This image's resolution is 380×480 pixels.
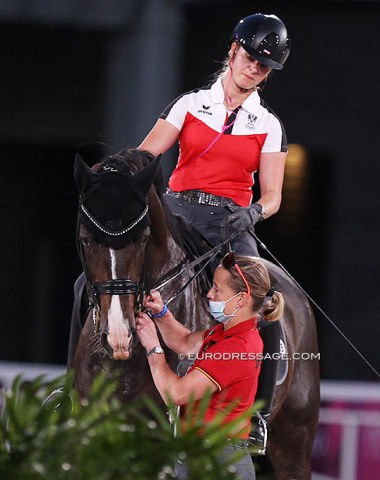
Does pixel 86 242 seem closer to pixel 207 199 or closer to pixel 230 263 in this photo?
pixel 230 263

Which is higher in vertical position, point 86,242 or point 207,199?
point 86,242

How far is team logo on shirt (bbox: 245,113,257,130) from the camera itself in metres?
5.96

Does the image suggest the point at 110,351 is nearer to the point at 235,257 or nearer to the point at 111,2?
the point at 235,257

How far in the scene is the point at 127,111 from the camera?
10.9 metres

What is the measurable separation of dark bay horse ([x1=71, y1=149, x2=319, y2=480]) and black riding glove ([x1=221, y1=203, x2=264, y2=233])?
221 mm

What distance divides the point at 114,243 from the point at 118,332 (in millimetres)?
371

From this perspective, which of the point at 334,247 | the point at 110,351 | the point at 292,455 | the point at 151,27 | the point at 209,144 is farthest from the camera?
A: the point at 334,247

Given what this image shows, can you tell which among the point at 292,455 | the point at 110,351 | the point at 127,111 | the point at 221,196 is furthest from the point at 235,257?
the point at 127,111

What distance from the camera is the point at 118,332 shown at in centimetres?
492

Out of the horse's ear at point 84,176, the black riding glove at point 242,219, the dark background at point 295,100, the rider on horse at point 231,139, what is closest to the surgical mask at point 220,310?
the horse's ear at point 84,176

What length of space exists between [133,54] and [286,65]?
1.38 m

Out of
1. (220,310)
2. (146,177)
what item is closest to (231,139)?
(146,177)

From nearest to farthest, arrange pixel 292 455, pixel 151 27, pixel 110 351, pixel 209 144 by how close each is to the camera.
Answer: pixel 110 351
pixel 209 144
pixel 292 455
pixel 151 27

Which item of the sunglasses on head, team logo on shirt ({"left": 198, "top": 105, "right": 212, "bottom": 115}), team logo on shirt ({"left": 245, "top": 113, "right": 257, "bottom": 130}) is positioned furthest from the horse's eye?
team logo on shirt ({"left": 245, "top": 113, "right": 257, "bottom": 130})
